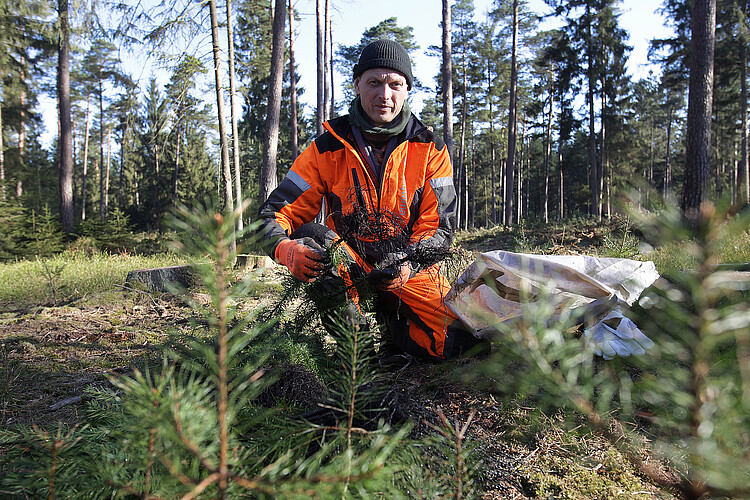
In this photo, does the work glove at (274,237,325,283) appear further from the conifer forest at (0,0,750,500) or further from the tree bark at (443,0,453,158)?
the tree bark at (443,0,453,158)

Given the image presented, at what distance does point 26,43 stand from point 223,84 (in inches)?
575

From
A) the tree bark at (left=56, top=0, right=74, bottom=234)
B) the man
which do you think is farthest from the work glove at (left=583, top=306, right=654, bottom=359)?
the tree bark at (left=56, top=0, right=74, bottom=234)

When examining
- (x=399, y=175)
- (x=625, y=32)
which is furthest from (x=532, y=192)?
(x=399, y=175)

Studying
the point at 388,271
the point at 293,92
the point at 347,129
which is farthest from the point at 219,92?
the point at 388,271

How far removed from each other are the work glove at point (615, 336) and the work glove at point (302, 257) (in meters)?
1.39

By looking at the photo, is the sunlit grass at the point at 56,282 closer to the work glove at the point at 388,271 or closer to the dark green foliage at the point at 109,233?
the work glove at the point at 388,271

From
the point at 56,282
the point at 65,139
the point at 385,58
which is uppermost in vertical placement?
the point at 65,139

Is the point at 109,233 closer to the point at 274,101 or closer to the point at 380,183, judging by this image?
the point at 274,101

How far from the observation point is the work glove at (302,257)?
1892mm

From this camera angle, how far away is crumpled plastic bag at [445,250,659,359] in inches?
91.0

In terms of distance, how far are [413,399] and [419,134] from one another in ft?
7.78

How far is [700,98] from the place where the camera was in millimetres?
8352

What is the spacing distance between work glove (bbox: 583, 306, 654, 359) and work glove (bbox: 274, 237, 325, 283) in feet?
4.56

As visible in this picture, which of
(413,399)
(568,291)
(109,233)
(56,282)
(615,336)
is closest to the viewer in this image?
(413,399)
